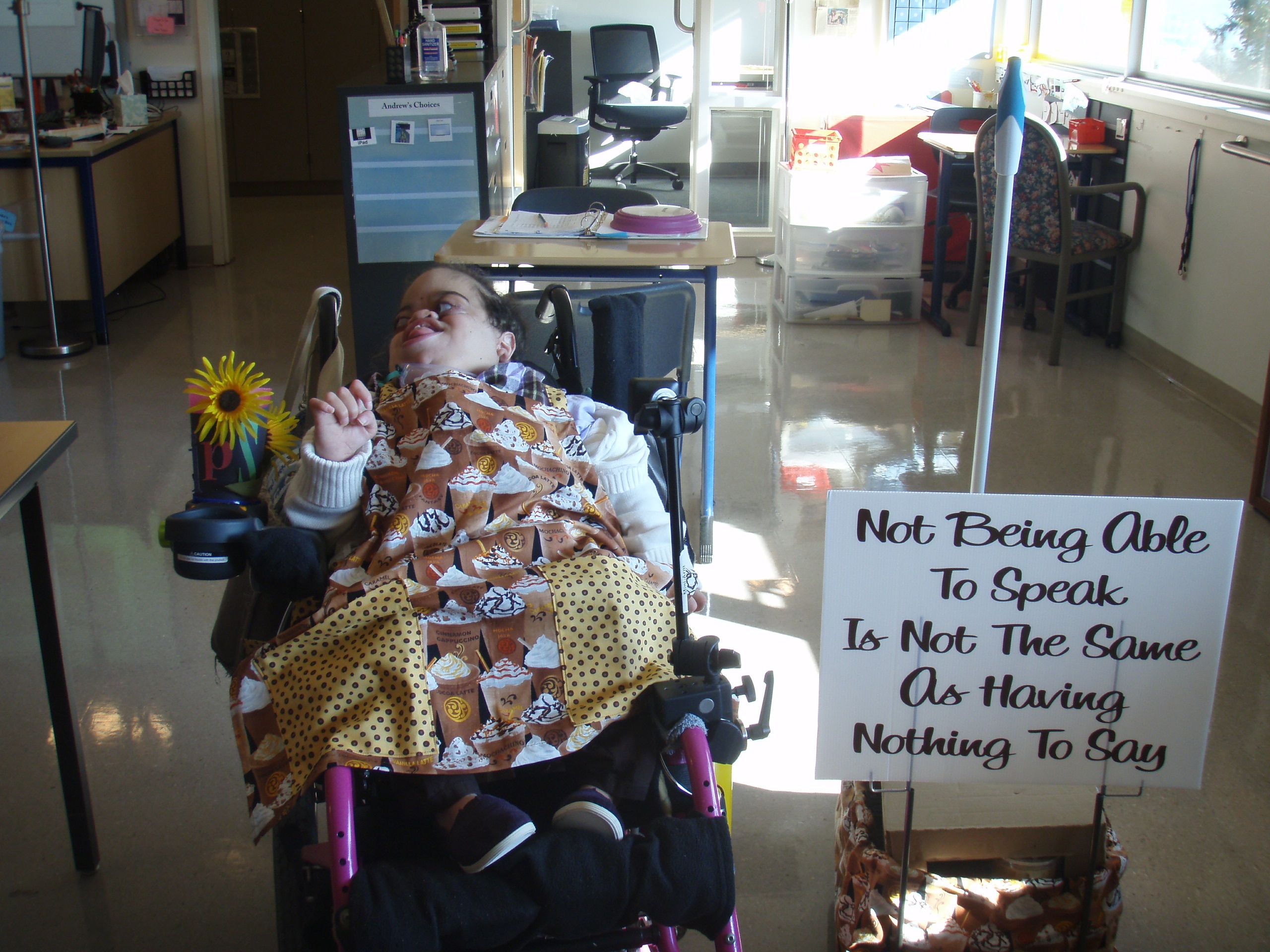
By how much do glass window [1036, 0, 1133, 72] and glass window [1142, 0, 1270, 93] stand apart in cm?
15

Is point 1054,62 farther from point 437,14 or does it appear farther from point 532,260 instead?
point 532,260

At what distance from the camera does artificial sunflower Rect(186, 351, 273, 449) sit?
1425mm

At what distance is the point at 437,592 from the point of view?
1358 millimetres

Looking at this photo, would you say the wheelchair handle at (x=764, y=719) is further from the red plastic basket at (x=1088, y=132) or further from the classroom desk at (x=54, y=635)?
the red plastic basket at (x=1088, y=132)

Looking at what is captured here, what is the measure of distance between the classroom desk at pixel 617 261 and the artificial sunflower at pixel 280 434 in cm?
115

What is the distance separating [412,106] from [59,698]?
2.58m

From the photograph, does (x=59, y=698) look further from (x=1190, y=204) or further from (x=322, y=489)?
(x=1190, y=204)

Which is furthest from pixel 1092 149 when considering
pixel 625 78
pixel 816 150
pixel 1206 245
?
pixel 625 78

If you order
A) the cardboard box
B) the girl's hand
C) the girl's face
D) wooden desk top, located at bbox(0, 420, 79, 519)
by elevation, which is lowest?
the cardboard box

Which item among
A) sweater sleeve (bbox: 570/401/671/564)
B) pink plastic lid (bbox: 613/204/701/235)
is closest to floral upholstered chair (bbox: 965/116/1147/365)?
pink plastic lid (bbox: 613/204/701/235)

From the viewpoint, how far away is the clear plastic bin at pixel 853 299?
201 inches

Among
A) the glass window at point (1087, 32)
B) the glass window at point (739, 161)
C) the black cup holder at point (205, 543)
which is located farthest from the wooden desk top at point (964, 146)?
the black cup holder at point (205, 543)

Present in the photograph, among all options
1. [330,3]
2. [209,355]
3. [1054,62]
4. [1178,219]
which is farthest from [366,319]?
[330,3]

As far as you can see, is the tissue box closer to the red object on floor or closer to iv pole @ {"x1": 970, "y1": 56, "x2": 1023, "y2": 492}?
the red object on floor
